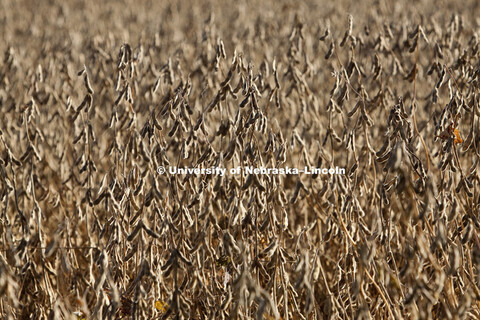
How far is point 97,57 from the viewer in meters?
2.75

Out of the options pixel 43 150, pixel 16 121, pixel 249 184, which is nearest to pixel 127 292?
pixel 249 184

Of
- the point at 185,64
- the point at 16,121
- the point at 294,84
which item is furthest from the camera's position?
the point at 185,64

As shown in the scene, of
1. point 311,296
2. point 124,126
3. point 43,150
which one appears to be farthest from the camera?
point 43,150

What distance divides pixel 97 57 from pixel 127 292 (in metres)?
1.48

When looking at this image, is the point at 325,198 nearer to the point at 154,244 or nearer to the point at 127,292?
the point at 154,244

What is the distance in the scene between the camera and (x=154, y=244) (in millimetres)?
1843

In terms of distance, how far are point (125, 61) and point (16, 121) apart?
3.58ft

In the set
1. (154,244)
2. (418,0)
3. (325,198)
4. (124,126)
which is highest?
(418,0)

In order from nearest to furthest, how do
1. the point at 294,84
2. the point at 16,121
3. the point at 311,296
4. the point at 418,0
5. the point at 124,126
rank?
the point at 311,296 < the point at 124,126 < the point at 294,84 < the point at 16,121 < the point at 418,0

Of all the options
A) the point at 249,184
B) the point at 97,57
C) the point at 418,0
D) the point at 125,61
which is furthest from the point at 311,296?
the point at 418,0

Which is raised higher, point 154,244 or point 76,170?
point 76,170

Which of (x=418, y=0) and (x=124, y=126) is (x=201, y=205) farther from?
(x=418, y=0)

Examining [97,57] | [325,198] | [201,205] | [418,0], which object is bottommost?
[201,205]

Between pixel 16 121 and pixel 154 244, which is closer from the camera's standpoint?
pixel 154 244
